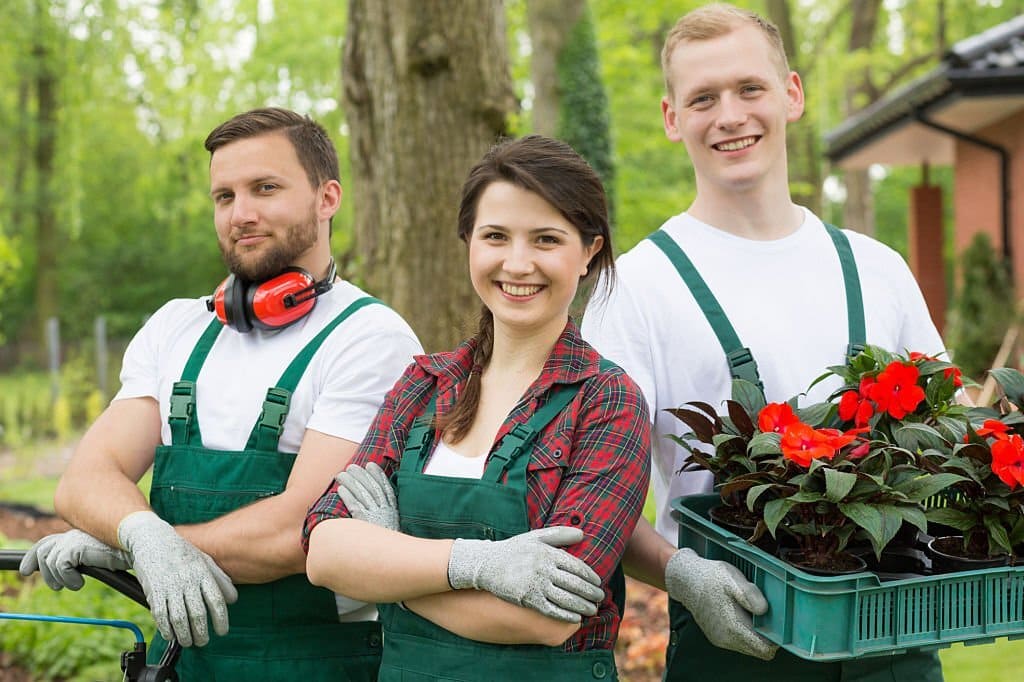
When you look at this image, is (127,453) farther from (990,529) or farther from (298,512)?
(990,529)

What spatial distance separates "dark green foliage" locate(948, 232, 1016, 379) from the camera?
11.4 meters

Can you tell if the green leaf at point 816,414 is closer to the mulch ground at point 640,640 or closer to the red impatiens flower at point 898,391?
the red impatiens flower at point 898,391

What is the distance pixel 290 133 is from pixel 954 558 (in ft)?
5.84

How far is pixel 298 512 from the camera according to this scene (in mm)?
2330

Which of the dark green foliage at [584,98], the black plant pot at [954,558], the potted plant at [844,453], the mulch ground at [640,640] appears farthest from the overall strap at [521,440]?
the dark green foliage at [584,98]

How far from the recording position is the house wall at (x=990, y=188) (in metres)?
11.7

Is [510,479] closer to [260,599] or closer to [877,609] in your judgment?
[877,609]

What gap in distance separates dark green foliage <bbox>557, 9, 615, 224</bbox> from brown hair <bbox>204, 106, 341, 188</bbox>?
32.2ft

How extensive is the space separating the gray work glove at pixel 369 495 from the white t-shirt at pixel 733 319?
583 mm

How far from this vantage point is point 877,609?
1.82 meters

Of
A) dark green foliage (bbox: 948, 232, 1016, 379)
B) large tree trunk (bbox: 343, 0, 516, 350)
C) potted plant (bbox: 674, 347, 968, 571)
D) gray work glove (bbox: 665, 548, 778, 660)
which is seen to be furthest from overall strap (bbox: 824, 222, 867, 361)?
dark green foliage (bbox: 948, 232, 1016, 379)

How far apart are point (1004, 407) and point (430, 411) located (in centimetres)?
118

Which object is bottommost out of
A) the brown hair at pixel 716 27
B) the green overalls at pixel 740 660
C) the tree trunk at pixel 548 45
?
the green overalls at pixel 740 660

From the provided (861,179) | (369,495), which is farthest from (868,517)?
(861,179)
